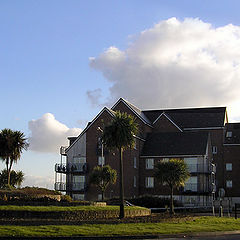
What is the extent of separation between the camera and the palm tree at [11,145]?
4278 cm

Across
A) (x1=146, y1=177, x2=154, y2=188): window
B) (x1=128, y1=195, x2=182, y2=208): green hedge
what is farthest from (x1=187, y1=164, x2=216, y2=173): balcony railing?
(x1=128, y1=195, x2=182, y2=208): green hedge

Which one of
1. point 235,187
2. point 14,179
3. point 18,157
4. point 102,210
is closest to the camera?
point 102,210

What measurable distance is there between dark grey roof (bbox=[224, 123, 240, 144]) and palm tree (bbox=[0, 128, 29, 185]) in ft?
136

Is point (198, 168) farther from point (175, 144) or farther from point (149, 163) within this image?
point (149, 163)

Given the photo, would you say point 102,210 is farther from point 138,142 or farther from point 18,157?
point 138,142

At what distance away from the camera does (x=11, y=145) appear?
42750 millimetres

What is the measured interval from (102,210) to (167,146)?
1508 inches

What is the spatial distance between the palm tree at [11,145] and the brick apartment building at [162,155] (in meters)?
20.7

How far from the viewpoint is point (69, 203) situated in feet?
109

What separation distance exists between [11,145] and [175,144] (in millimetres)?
32019

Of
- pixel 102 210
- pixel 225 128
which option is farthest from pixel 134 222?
pixel 225 128

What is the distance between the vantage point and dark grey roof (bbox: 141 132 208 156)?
222ft

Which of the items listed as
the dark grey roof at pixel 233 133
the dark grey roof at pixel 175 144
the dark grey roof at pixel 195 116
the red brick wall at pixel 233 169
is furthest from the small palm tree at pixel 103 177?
the dark grey roof at pixel 233 133

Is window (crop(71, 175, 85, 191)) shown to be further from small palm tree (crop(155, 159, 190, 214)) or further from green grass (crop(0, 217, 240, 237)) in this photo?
green grass (crop(0, 217, 240, 237))
